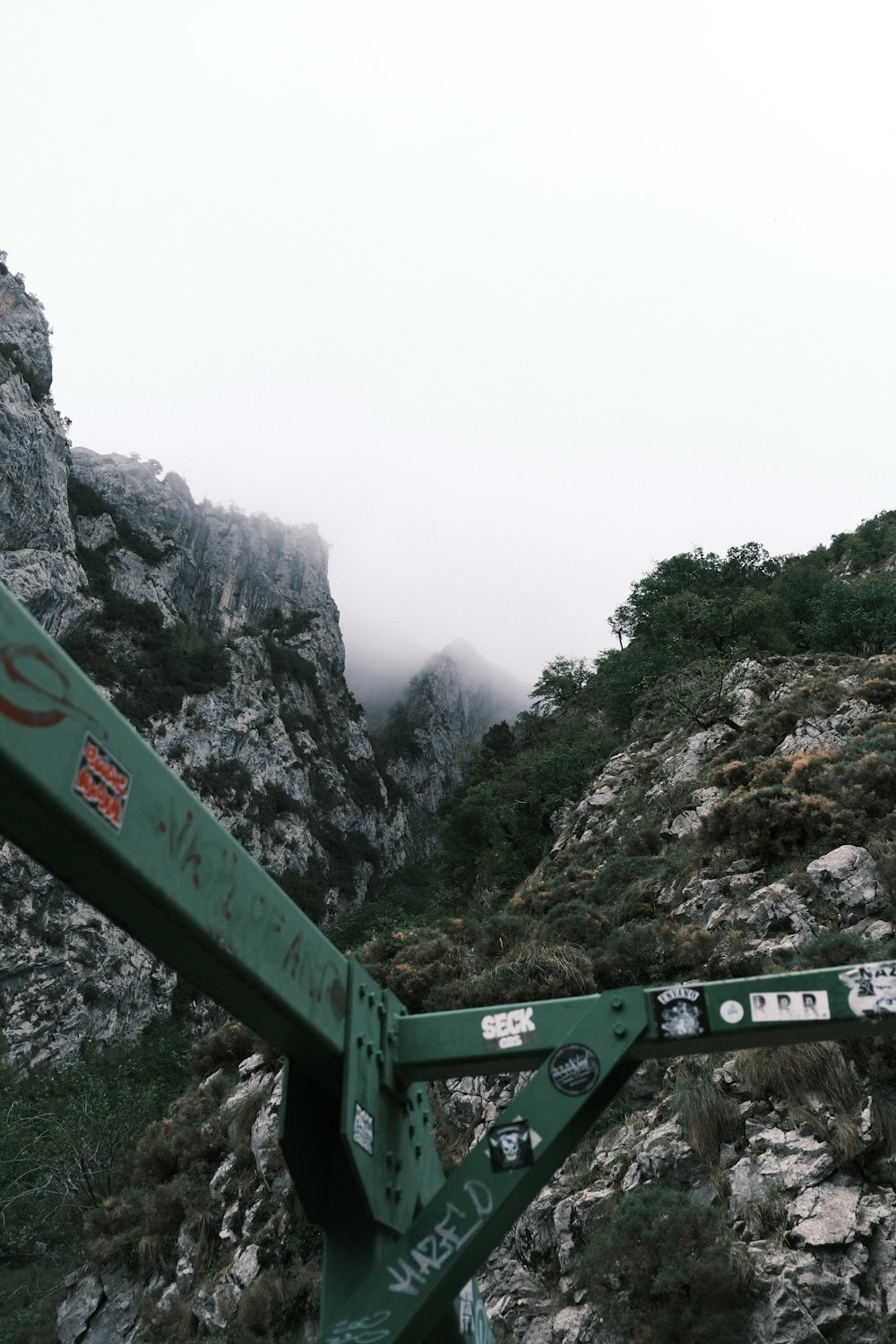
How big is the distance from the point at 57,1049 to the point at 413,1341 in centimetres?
4200

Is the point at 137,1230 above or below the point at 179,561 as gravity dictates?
below

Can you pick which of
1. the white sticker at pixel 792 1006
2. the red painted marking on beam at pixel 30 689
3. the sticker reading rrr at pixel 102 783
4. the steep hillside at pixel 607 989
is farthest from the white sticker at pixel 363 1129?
the steep hillside at pixel 607 989

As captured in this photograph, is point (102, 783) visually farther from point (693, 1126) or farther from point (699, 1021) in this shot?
point (693, 1126)

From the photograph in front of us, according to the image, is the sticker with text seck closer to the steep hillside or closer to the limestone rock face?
the steep hillside

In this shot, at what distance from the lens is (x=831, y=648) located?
27.4 m

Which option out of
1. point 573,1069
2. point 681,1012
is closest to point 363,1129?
point 573,1069

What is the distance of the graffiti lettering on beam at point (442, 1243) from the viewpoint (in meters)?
2.86

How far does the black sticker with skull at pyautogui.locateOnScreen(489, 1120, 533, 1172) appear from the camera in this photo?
2980 millimetres

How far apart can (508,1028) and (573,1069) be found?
11.4 inches

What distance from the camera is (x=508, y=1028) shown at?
3.32 metres

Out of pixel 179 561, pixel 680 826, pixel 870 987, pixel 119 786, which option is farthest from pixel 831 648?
pixel 179 561

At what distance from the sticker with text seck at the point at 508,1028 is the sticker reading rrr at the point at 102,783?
5.96 ft

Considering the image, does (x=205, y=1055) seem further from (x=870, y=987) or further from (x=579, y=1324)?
(x=870, y=987)

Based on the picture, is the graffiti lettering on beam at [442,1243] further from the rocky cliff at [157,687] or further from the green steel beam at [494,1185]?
the rocky cliff at [157,687]
